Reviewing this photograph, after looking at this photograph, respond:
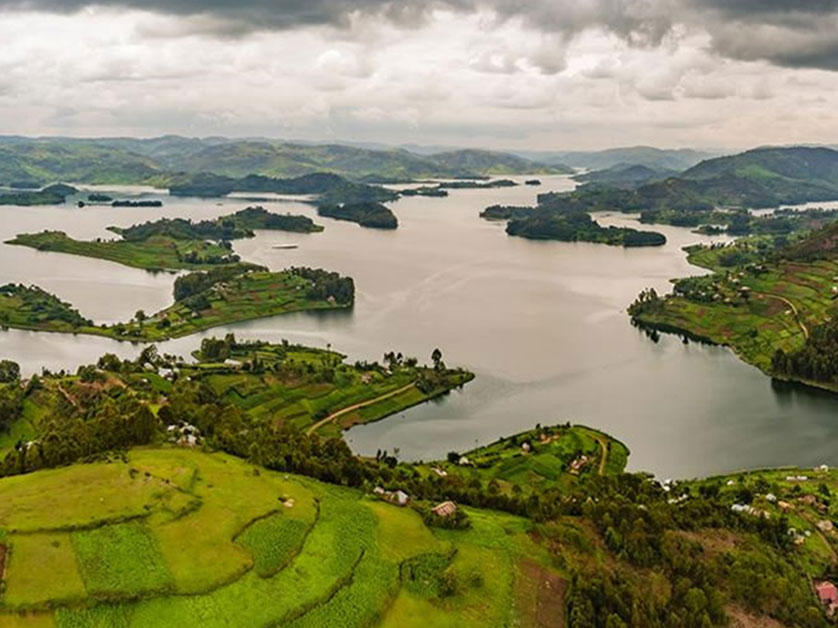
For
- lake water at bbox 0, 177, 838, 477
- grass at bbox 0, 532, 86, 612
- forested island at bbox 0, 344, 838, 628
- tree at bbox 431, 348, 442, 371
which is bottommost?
lake water at bbox 0, 177, 838, 477

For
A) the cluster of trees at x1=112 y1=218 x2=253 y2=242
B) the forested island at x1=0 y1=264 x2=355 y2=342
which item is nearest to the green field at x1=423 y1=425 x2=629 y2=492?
the forested island at x1=0 y1=264 x2=355 y2=342

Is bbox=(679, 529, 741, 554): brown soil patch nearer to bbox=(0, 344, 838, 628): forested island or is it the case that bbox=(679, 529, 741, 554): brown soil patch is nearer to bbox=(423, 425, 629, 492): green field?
bbox=(0, 344, 838, 628): forested island

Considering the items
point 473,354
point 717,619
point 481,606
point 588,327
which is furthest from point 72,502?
point 588,327

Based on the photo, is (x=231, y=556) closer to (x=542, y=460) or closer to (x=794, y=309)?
(x=542, y=460)

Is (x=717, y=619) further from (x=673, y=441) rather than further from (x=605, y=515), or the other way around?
(x=673, y=441)

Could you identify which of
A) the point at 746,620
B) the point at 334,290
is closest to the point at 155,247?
the point at 334,290

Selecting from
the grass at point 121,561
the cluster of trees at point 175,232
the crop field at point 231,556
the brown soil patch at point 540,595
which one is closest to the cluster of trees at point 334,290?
the cluster of trees at point 175,232

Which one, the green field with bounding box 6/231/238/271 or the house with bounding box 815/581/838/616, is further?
the green field with bounding box 6/231/238/271
